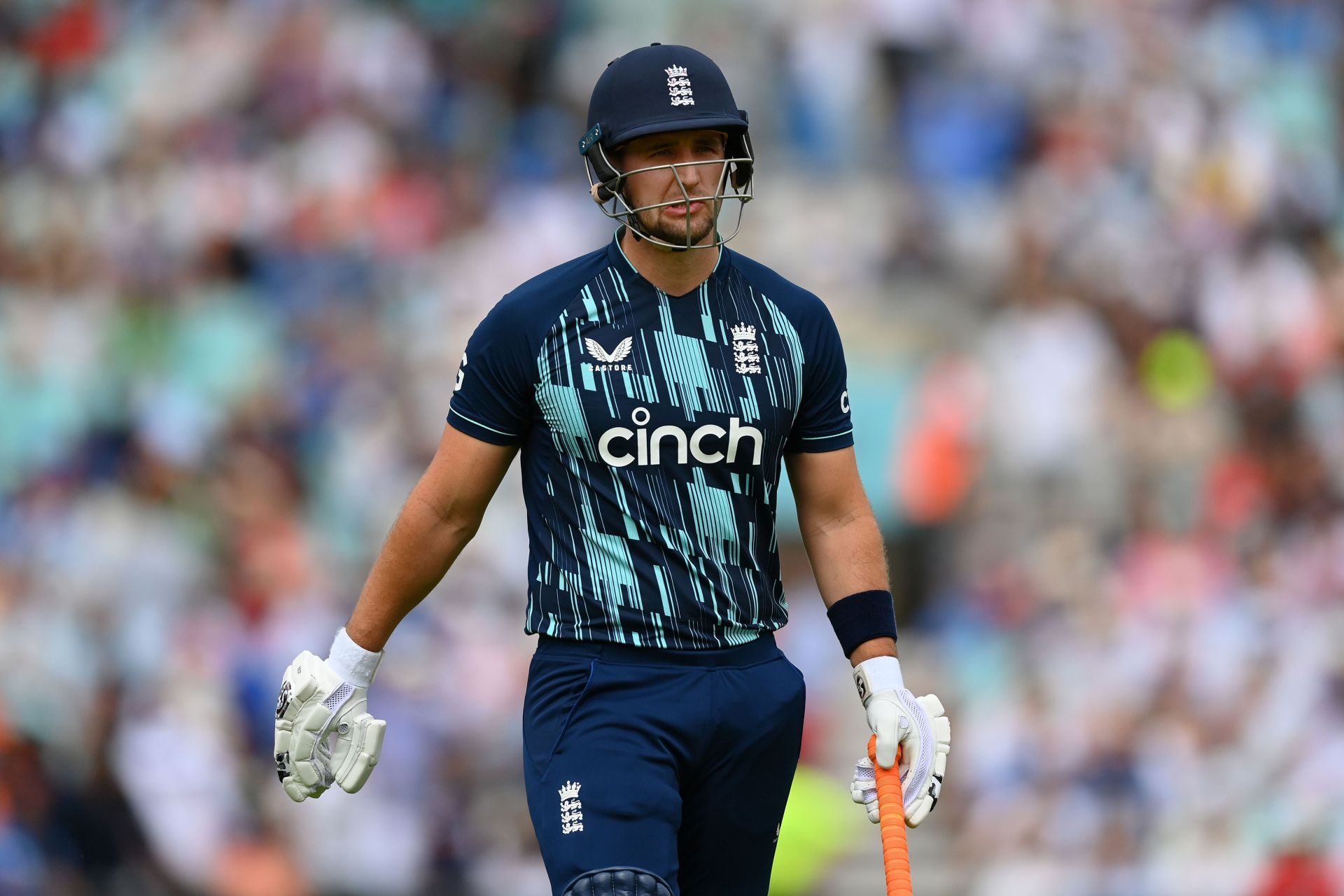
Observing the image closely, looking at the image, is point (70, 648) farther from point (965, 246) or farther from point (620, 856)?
point (620, 856)

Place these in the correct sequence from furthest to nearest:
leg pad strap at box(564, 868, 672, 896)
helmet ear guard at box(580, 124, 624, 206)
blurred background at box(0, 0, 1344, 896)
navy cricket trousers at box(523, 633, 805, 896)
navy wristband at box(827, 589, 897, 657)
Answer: blurred background at box(0, 0, 1344, 896), navy wristband at box(827, 589, 897, 657), helmet ear guard at box(580, 124, 624, 206), navy cricket trousers at box(523, 633, 805, 896), leg pad strap at box(564, 868, 672, 896)

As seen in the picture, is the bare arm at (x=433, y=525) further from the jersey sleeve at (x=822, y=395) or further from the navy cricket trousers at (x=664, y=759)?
the jersey sleeve at (x=822, y=395)

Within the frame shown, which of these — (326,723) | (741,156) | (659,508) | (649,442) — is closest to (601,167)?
(741,156)

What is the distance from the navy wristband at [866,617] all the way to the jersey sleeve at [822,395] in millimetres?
364

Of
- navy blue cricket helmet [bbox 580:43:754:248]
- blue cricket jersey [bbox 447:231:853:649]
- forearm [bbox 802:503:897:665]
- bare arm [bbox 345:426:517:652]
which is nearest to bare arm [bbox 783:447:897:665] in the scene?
forearm [bbox 802:503:897:665]

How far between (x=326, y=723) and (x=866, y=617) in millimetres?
1318

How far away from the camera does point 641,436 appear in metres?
4.25

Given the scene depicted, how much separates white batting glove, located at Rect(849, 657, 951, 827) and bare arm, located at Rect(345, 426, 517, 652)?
0.98 meters

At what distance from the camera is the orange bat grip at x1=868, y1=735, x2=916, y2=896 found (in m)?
4.15

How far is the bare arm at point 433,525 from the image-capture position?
14.5ft

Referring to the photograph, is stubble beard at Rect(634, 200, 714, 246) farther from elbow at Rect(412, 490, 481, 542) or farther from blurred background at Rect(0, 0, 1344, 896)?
blurred background at Rect(0, 0, 1344, 896)

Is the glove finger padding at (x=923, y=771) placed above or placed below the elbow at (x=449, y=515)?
below

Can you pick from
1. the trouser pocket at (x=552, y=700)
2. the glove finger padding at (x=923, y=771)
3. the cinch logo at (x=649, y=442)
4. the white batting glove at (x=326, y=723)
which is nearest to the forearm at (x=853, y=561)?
the glove finger padding at (x=923, y=771)

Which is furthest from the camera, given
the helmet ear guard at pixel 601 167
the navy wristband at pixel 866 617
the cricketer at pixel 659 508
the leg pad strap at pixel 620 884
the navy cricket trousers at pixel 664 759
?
the navy wristband at pixel 866 617
